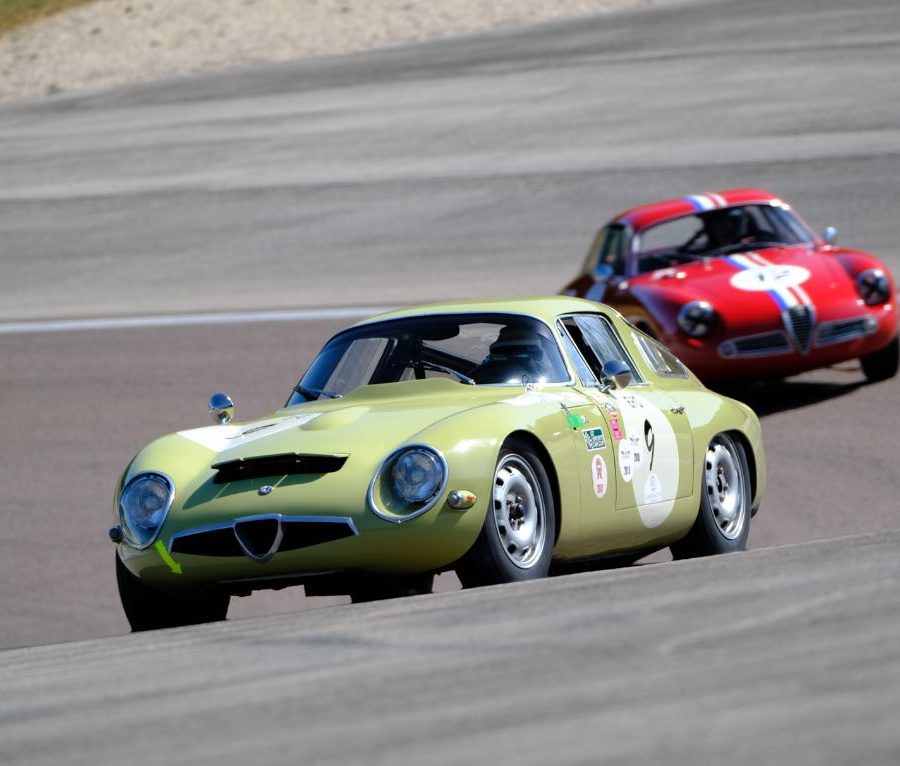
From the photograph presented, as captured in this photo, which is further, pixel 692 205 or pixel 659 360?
pixel 692 205

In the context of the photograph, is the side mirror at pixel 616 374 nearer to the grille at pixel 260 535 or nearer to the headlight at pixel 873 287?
the grille at pixel 260 535

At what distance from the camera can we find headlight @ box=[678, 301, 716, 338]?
12.3 metres

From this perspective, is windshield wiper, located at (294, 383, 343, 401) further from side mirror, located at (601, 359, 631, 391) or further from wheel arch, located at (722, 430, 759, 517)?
wheel arch, located at (722, 430, 759, 517)

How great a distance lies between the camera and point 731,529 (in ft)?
27.1

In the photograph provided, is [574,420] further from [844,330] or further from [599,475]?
[844,330]

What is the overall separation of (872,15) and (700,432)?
71.8ft

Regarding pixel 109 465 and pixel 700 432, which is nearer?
pixel 700 432

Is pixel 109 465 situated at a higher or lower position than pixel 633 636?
lower

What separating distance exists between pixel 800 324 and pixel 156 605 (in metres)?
6.53

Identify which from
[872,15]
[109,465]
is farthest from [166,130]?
[109,465]

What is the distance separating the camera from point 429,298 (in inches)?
679

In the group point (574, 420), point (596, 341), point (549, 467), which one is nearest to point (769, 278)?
point (596, 341)

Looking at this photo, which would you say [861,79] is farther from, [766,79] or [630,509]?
[630,509]

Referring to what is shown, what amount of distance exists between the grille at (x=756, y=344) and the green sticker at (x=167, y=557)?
643 cm
